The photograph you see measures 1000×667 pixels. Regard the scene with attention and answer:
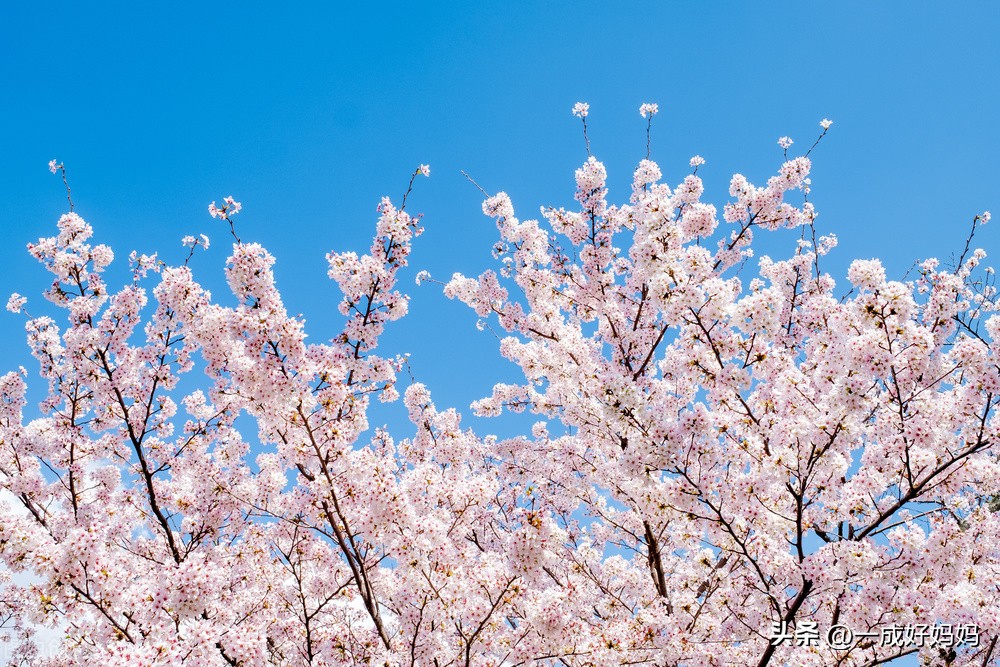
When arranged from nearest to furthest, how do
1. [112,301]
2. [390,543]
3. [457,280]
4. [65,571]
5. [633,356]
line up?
[65,571] < [390,543] < [112,301] < [633,356] < [457,280]

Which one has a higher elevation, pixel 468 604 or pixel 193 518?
pixel 193 518

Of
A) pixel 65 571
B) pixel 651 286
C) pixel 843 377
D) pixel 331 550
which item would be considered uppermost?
pixel 651 286

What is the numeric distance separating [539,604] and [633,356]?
4716 millimetres

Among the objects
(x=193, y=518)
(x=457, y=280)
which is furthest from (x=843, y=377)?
(x=193, y=518)

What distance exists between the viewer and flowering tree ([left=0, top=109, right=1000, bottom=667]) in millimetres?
6531

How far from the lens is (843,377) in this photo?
21.1 ft

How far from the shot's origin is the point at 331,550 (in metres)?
9.99

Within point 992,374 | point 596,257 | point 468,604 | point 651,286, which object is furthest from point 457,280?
point 992,374

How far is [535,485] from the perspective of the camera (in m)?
8.16

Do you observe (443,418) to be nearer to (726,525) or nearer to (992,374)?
(726,525)

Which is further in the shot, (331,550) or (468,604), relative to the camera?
(331,550)

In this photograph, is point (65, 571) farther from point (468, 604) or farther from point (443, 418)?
point (443, 418)

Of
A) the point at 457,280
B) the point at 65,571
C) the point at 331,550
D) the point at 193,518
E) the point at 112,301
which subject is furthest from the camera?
the point at 457,280

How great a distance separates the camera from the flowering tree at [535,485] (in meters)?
6.53
